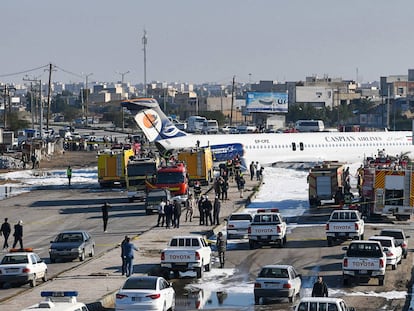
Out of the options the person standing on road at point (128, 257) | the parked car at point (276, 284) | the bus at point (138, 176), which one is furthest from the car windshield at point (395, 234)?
the bus at point (138, 176)

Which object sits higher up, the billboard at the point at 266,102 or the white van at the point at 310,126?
the billboard at the point at 266,102

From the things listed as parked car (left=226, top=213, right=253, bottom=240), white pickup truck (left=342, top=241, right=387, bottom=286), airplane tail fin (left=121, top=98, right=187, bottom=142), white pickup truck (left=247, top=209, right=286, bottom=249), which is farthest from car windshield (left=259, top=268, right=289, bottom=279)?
airplane tail fin (left=121, top=98, right=187, bottom=142)

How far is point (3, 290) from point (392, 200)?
19989 millimetres

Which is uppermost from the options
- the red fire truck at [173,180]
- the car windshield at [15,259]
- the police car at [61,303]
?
the red fire truck at [173,180]

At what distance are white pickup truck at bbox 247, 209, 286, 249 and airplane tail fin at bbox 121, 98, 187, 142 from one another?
37.9 metres

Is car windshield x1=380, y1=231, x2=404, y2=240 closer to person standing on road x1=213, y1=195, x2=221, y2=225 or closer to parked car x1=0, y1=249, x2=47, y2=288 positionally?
person standing on road x1=213, y1=195, x2=221, y2=225

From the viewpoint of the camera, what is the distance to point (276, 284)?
26.0 meters

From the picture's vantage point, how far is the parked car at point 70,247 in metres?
33.9

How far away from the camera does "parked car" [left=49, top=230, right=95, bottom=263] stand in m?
33.9

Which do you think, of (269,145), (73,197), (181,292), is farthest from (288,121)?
(181,292)

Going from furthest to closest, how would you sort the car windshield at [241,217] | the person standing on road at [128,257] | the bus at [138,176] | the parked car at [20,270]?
the bus at [138,176]
the car windshield at [241,217]
the person standing on road at [128,257]
the parked car at [20,270]

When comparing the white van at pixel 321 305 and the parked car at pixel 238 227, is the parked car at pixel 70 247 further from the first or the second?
the white van at pixel 321 305

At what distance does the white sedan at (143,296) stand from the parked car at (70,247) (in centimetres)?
1038

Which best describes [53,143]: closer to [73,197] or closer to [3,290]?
[73,197]
